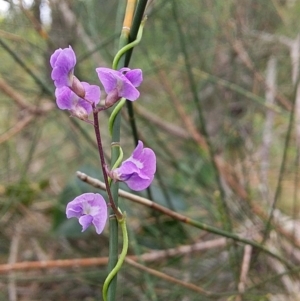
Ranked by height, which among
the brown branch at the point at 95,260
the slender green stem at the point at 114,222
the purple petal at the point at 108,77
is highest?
the purple petal at the point at 108,77

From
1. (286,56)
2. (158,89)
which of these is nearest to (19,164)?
(158,89)

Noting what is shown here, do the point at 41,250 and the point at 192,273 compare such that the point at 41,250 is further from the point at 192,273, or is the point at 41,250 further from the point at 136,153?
the point at 136,153

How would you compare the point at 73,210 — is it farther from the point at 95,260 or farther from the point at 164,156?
the point at 164,156

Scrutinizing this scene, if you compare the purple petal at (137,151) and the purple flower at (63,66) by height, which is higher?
the purple flower at (63,66)

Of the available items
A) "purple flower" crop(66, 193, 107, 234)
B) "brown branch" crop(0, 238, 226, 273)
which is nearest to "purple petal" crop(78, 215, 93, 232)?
"purple flower" crop(66, 193, 107, 234)

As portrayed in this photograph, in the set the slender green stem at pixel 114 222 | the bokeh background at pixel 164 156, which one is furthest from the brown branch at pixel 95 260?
the slender green stem at pixel 114 222

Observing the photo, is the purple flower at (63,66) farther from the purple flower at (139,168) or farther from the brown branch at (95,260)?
the brown branch at (95,260)

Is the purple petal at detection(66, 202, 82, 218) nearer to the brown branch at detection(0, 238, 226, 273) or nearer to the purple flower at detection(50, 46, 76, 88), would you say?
the purple flower at detection(50, 46, 76, 88)
